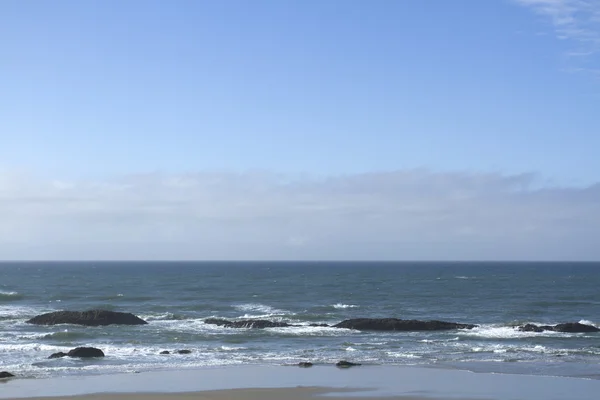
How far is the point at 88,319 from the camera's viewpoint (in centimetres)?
4788

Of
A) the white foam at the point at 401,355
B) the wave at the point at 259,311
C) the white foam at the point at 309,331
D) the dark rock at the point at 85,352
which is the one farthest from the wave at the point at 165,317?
the white foam at the point at 401,355

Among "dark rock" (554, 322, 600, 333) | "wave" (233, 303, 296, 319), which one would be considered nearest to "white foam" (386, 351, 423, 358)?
"dark rock" (554, 322, 600, 333)

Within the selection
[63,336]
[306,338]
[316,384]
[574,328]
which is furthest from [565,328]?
[63,336]

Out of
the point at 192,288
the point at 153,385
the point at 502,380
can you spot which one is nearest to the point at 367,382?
the point at 502,380

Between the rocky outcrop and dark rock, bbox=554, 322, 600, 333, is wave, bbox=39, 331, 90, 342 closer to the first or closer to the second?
the rocky outcrop

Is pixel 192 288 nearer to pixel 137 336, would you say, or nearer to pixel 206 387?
pixel 137 336

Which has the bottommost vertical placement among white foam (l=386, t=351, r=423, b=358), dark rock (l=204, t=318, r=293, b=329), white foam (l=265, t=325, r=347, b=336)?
white foam (l=386, t=351, r=423, b=358)

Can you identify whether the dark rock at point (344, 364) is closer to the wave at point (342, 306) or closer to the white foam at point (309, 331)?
the white foam at point (309, 331)

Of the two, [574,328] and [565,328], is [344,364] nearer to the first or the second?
[565,328]

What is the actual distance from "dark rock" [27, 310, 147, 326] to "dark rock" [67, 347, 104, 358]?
553 inches

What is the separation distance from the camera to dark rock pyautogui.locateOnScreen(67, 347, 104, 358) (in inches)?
1309

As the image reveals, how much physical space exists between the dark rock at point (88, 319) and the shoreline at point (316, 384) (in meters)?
19.7

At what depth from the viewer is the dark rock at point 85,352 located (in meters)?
33.3

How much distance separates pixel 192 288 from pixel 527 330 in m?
57.4
